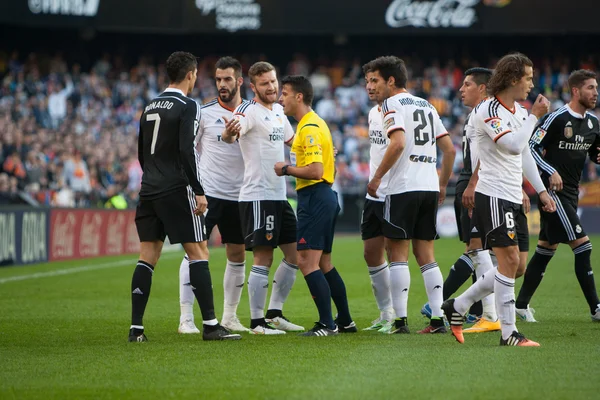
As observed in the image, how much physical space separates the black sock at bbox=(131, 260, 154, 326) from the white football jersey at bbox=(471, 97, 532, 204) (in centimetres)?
278

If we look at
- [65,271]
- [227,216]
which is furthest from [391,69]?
[65,271]

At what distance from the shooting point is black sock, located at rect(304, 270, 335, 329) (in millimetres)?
7910

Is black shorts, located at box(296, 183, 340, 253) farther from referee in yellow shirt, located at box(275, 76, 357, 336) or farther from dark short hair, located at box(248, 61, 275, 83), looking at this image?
dark short hair, located at box(248, 61, 275, 83)

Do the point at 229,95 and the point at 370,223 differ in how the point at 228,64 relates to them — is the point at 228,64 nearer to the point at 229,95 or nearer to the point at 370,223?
the point at 229,95

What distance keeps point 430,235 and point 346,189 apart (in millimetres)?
21989

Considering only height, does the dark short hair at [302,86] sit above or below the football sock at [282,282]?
above

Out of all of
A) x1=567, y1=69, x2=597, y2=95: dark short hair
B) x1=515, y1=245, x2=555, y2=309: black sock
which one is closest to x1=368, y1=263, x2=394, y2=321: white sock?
x1=515, y1=245, x2=555, y2=309: black sock

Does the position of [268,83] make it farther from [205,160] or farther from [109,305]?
[109,305]

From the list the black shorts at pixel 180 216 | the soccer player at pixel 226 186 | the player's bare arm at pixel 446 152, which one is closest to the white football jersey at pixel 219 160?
the soccer player at pixel 226 186

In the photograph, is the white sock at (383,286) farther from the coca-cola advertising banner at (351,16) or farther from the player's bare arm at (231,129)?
the coca-cola advertising banner at (351,16)

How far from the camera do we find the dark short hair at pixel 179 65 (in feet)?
25.5

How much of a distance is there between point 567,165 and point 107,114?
74.7 feet

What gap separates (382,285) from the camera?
8.56m

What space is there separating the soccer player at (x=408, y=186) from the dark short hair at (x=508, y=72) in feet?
3.00
